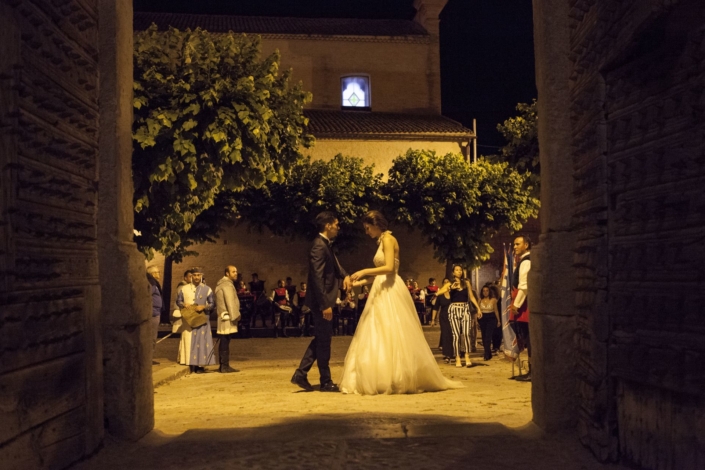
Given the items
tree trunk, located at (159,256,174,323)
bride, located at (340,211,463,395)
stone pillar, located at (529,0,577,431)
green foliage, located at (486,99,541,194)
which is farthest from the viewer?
tree trunk, located at (159,256,174,323)

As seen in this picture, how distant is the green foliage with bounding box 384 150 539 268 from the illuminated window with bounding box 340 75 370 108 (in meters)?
8.96

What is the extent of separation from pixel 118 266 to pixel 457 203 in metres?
24.2

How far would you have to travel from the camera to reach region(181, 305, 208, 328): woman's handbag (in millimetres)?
14555

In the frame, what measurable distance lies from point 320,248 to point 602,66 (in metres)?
5.13

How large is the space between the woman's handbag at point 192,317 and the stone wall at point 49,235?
27.2ft

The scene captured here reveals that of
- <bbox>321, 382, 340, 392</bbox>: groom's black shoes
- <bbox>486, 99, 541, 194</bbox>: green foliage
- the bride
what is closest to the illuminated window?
<bbox>486, 99, 541, 194</bbox>: green foliage

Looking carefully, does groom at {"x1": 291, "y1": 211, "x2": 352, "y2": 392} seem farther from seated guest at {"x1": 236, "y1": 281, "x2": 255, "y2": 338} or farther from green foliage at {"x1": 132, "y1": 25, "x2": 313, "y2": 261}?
seated guest at {"x1": 236, "y1": 281, "x2": 255, "y2": 338}

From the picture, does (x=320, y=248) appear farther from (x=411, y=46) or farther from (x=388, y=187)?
(x=411, y=46)

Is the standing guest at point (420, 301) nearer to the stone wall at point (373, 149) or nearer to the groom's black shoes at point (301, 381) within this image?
the stone wall at point (373, 149)

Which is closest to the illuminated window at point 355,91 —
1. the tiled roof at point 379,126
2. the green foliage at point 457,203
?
the tiled roof at point 379,126

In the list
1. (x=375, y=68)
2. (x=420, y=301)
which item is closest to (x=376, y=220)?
(x=420, y=301)

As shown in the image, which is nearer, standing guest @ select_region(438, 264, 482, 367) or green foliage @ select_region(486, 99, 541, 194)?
standing guest @ select_region(438, 264, 482, 367)

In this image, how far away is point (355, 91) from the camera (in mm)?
39594

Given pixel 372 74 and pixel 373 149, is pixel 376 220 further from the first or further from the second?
pixel 372 74
